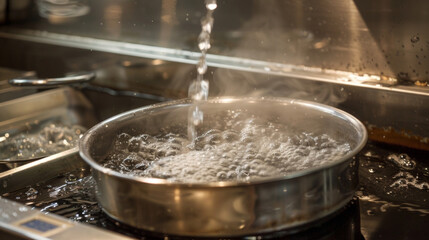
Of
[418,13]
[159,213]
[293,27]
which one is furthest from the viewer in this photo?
A: [293,27]

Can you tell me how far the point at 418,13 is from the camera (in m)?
1.49

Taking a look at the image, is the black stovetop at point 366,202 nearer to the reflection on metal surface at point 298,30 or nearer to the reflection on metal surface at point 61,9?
the reflection on metal surface at point 298,30

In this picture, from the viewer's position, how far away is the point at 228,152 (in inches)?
50.6

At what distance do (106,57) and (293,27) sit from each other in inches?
30.7

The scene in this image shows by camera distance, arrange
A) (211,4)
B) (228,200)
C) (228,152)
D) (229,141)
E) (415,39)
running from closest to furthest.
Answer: (228,200) → (228,152) → (229,141) → (415,39) → (211,4)

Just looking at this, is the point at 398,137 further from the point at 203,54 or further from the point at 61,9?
the point at 61,9

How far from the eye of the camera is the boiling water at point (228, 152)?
119 cm

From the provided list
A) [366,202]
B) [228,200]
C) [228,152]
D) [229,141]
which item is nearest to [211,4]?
[229,141]

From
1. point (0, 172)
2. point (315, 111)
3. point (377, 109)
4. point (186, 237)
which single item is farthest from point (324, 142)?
point (0, 172)

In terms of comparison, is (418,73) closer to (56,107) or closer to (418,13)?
(418,13)

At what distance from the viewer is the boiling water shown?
1186 millimetres

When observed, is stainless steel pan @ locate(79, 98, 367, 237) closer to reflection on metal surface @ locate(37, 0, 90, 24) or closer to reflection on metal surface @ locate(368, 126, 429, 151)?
reflection on metal surface @ locate(368, 126, 429, 151)

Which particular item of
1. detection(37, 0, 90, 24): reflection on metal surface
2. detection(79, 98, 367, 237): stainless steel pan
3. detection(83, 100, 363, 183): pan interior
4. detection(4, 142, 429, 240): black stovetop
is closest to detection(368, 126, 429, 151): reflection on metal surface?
detection(4, 142, 429, 240): black stovetop

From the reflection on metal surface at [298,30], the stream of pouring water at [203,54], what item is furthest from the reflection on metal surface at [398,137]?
the stream of pouring water at [203,54]
